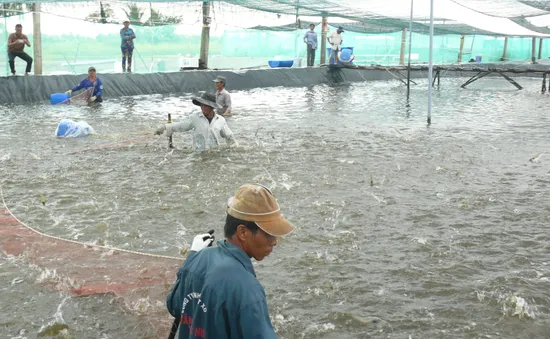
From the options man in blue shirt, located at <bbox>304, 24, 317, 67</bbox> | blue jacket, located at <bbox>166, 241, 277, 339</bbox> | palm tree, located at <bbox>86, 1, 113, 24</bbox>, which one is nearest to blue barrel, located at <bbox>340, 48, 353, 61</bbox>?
man in blue shirt, located at <bbox>304, 24, 317, 67</bbox>

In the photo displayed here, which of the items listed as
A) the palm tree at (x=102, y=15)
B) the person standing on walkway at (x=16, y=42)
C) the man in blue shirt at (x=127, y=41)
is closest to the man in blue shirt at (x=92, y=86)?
the person standing on walkway at (x=16, y=42)

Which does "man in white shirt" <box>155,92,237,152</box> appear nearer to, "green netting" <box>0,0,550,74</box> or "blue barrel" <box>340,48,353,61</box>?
"green netting" <box>0,0,550,74</box>

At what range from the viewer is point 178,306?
2443 mm

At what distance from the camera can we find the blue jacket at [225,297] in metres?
2.03

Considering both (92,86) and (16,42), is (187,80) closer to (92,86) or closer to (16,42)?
→ (92,86)

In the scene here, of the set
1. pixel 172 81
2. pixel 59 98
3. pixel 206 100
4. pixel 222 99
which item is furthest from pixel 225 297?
pixel 172 81

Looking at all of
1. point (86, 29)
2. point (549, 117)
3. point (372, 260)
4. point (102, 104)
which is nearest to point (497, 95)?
point (549, 117)

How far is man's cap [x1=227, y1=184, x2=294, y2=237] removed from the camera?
2201 mm

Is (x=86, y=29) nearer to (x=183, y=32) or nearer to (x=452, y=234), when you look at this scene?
(x=183, y=32)

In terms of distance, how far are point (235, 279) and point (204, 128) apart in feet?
24.1

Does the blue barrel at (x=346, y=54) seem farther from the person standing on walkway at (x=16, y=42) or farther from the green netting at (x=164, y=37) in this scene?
the person standing on walkway at (x=16, y=42)

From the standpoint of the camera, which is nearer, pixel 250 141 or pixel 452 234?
pixel 452 234

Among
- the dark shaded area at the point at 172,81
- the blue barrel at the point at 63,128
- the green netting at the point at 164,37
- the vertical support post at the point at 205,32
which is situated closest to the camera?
the blue barrel at the point at 63,128

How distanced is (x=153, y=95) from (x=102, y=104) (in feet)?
9.59
